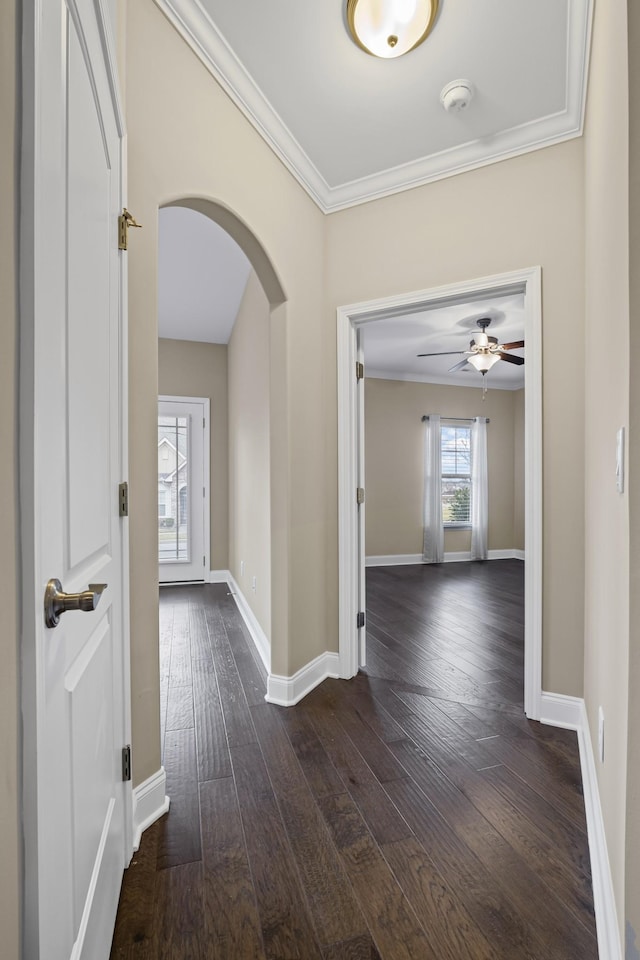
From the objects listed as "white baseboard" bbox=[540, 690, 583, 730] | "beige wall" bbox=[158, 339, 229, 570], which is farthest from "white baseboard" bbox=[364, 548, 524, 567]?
"white baseboard" bbox=[540, 690, 583, 730]

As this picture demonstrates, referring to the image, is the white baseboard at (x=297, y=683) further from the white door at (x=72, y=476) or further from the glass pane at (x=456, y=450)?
the glass pane at (x=456, y=450)

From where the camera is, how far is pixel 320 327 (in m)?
2.78

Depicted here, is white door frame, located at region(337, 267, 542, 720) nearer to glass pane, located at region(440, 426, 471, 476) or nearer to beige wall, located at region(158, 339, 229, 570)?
beige wall, located at region(158, 339, 229, 570)

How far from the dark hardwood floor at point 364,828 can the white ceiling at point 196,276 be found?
8.74ft

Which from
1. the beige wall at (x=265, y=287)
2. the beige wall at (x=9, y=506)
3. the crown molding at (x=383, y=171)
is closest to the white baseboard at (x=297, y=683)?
the beige wall at (x=265, y=287)

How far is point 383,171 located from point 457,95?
600 mm

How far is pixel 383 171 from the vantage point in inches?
102

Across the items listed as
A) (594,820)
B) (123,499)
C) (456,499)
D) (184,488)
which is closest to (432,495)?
(456,499)

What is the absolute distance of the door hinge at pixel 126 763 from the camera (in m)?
1.34

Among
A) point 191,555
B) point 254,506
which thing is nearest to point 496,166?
point 254,506

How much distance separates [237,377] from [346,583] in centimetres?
283

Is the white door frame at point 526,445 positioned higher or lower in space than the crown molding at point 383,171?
lower

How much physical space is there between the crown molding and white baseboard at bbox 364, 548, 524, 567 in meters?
4.92

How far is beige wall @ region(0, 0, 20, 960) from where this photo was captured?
582 millimetres
